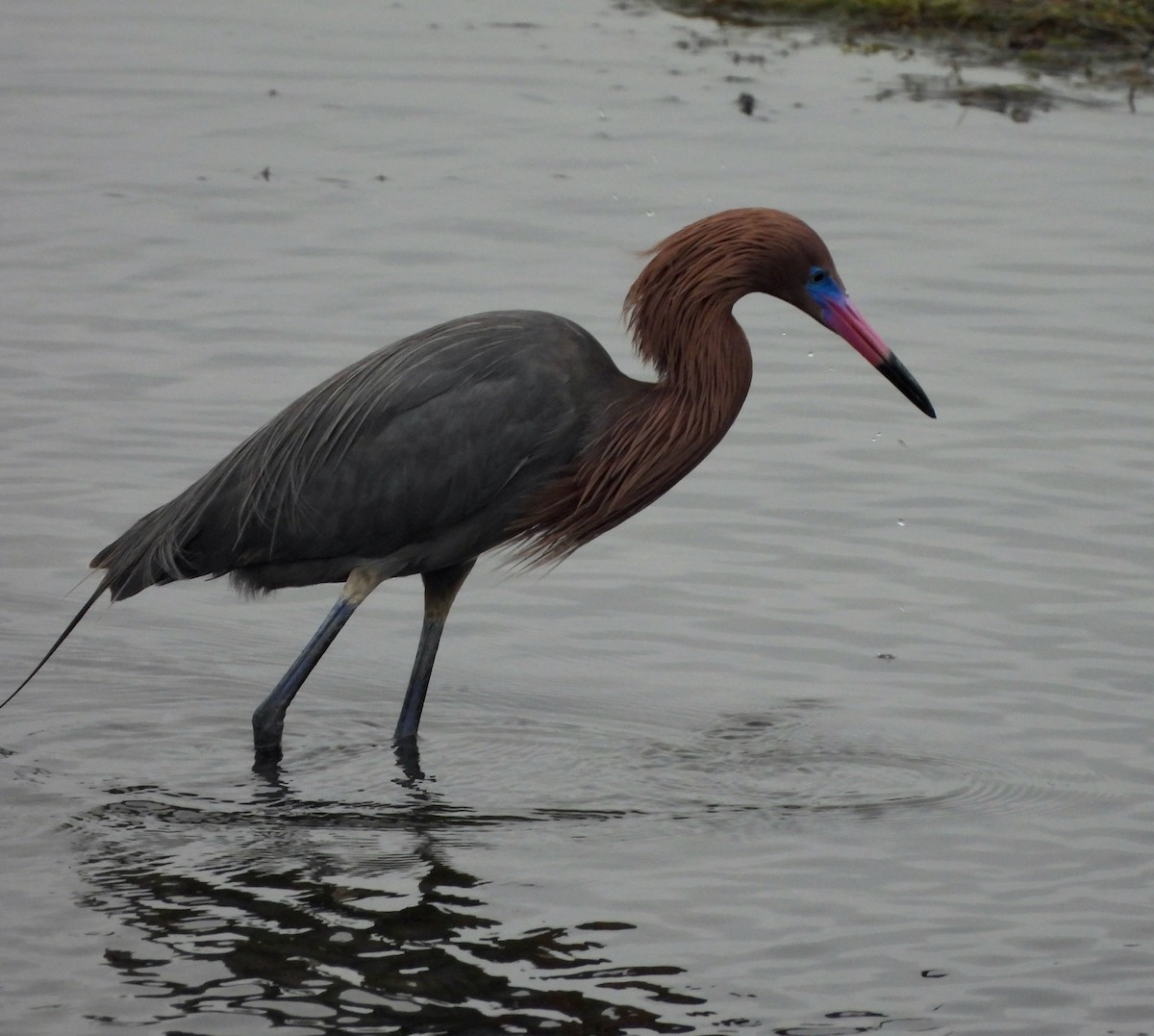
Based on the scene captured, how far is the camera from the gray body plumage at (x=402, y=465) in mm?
7238

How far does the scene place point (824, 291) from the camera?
23.8 ft

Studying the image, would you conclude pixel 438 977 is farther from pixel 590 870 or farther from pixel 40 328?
pixel 40 328

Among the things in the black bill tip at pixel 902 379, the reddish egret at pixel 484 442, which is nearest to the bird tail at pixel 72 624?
the reddish egret at pixel 484 442

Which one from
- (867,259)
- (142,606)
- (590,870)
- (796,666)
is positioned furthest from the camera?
(867,259)

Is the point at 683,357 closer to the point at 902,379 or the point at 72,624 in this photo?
the point at 902,379

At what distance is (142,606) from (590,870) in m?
2.98

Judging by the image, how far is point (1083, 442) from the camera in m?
10.2

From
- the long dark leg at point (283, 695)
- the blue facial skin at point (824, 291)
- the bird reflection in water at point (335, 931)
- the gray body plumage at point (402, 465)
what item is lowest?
the bird reflection in water at point (335, 931)

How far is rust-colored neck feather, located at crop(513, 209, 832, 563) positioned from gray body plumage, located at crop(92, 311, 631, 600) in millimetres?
90

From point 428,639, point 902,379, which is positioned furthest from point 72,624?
point 902,379

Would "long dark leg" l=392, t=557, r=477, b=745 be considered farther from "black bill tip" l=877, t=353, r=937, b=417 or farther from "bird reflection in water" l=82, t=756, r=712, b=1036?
"black bill tip" l=877, t=353, r=937, b=417

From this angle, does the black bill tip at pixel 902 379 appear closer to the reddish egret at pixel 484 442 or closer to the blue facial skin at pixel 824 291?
the reddish egret at pixel 484 442

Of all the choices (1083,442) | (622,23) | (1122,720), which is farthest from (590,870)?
(622,23)

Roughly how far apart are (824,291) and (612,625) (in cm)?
190
